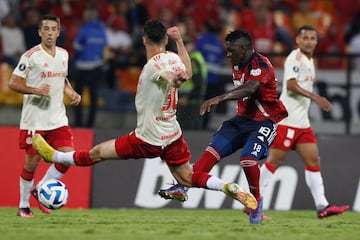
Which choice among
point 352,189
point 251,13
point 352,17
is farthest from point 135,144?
point 352,17

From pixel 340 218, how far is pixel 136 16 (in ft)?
26.2

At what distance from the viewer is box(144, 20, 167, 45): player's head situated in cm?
1147

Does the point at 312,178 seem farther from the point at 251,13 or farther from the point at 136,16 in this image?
the point at 136,16

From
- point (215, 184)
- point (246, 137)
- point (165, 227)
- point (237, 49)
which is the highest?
point (237, 49)

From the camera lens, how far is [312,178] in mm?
14820

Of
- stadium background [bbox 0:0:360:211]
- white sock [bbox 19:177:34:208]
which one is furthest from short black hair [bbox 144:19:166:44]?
stadium background [bbox 0:0:360:211]

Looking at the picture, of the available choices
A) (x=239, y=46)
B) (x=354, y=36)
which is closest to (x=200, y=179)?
(x=239, y=46)

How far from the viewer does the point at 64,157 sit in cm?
1225

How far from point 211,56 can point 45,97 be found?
603 cm

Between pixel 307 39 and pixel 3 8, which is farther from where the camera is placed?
pixel 3 8

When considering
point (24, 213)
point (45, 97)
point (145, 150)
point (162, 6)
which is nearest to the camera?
point (145, 150)

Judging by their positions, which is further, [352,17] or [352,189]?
[352,17]

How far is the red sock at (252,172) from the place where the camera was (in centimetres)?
1216

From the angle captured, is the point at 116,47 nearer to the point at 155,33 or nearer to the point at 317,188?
the point at 317,188
